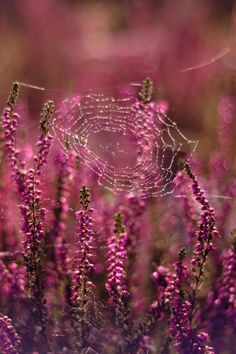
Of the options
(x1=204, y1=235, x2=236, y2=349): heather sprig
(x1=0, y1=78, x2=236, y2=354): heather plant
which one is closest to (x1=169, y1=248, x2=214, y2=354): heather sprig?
(x1=0, y1=78, x2=236, y2=354): heather plant

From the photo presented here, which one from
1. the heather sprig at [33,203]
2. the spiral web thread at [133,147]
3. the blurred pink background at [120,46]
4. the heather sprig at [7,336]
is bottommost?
the heather sprig at [7,336]

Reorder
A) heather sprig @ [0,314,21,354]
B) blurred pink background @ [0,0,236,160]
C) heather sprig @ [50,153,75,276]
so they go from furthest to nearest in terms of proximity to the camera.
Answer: blurred pink background @ [0,0,236,160]
heather sprig @ [50,153,75,276]
heather sprig @ [0,314,21,354]

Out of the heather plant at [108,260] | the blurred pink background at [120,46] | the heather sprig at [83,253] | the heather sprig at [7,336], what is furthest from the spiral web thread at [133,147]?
the blurred pink background at [120,46]

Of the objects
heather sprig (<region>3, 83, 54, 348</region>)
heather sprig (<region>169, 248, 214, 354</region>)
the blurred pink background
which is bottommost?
heather sprig (<region>169, 248, 214, 354</region>)

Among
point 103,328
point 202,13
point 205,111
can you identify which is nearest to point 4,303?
point 103,328

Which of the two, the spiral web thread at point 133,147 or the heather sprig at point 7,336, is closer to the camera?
the heather sprig at point 7,336

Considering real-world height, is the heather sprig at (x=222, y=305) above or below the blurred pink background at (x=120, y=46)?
below

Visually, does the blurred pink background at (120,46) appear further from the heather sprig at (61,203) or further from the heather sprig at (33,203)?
the heather sprig at (33,203)

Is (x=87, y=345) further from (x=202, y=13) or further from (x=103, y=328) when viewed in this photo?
(x=202, y=13)

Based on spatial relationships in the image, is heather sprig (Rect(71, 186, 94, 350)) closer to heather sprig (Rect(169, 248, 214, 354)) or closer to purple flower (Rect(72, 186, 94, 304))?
purple flower (Rect(72, 186, 94, 304))

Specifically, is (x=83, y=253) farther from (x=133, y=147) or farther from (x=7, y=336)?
(x=133, y=147)
